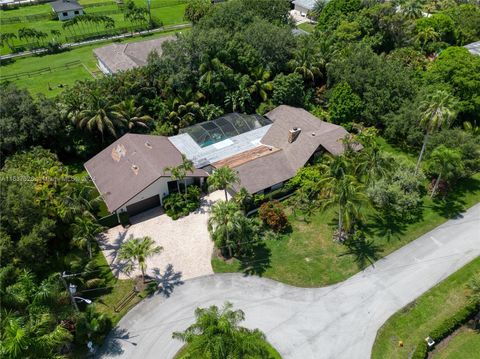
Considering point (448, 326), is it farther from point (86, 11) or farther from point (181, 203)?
point (86, 11)

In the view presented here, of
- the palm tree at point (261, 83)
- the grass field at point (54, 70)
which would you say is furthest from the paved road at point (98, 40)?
the palm tree at point (261, 83)

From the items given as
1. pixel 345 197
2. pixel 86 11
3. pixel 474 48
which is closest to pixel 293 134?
pixel 345 197

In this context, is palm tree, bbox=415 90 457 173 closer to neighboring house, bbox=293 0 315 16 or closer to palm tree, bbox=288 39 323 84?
palm tree, bbox=288 39 323 84

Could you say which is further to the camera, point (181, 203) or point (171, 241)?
point (181, 203)

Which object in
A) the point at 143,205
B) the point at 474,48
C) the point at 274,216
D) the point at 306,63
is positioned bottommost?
the point at 274,216

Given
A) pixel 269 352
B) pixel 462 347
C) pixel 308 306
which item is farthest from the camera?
pixel 308 306

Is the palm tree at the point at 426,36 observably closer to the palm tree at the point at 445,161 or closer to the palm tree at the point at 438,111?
the palm tree at the point at 438,111

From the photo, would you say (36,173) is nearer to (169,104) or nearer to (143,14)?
(169,104)
